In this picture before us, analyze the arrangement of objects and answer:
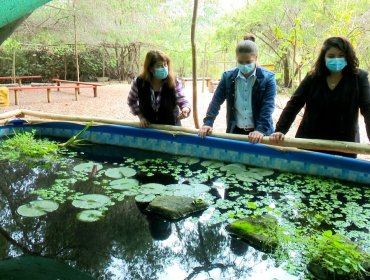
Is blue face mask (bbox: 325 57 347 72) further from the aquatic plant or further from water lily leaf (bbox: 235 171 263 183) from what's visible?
the aquatic plant

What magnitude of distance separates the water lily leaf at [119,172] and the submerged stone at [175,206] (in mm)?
690

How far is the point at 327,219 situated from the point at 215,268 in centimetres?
94

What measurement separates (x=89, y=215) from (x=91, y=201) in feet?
0.72

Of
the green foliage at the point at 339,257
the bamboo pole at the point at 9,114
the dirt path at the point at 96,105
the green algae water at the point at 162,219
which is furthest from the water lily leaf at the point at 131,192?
the dirt path at the point at 96,105

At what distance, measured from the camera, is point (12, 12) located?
0.74 metres

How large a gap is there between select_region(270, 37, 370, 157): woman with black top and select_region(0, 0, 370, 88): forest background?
301 cm

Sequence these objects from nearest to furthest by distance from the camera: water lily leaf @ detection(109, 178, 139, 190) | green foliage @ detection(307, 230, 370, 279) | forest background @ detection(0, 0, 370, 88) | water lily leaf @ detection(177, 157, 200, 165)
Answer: green foliage @ detection(307, 230, 370, 279)
water lily leaf @ detection(109, 178, 139, 190)
water lily leaf @ detection(177, 157, 200, 165)
forest background @ detection(0, 0, 370, 88)

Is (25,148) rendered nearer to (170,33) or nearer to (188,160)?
(188,160)

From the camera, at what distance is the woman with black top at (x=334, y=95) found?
2.60 meters

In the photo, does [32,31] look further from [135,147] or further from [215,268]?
[215,268]

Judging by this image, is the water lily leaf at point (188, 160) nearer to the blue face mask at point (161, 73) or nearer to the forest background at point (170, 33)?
the blue face mask at point (161, 73)

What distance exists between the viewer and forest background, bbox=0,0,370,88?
22.4 ft

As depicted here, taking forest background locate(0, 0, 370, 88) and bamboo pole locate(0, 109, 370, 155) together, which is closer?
bamboo pole locate(0, 109, 370, 155)

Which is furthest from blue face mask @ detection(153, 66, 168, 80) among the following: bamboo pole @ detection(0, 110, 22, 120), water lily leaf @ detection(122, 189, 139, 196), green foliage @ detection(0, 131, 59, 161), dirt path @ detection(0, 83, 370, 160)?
dirt path @ detection(0, 83, 370, 160)
